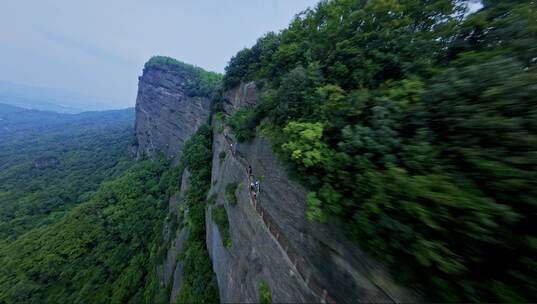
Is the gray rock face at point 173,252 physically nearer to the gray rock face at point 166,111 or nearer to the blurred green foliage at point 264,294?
the blurred green foliage at point 264,294

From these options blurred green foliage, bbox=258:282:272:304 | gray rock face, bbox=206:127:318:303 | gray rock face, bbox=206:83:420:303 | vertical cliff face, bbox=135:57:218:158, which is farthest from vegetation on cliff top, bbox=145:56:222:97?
blurred green foliage, bbox=258:282:272:304

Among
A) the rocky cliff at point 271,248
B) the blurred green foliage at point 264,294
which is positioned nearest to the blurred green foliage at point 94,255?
the rocky cliff at point 271,248

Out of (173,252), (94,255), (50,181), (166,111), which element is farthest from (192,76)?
(50,181)

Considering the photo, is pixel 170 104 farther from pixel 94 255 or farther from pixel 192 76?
pixel 94 255

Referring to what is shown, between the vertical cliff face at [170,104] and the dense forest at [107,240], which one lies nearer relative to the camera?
the dense forest at [107,240]

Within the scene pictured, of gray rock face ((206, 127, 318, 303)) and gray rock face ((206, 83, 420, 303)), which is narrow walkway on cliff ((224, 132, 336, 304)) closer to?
gray rock face ((206, 83, 420, 303))

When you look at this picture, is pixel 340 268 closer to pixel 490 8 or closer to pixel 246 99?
pixel 490 8

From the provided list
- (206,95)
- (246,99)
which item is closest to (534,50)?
(246,99)
